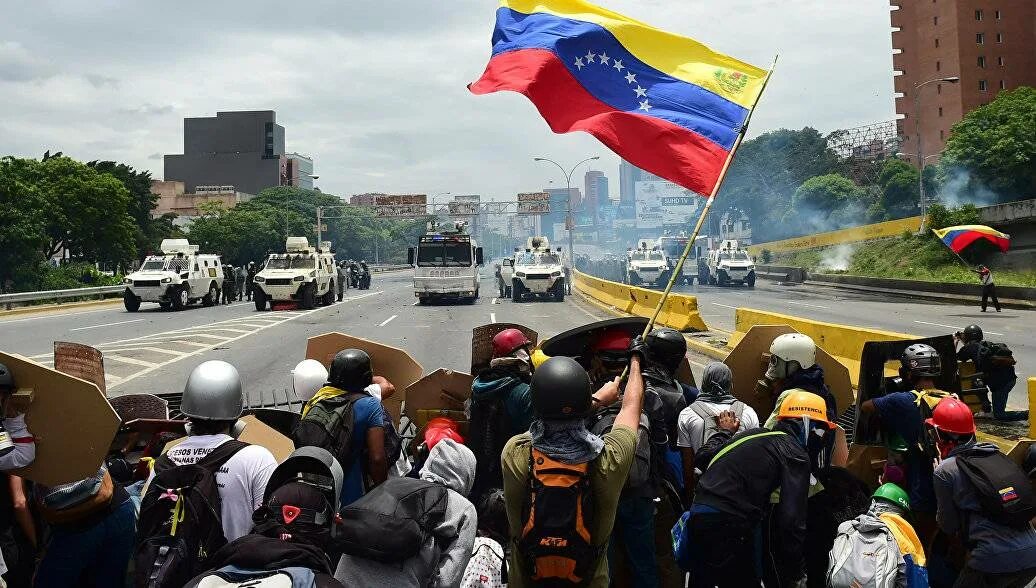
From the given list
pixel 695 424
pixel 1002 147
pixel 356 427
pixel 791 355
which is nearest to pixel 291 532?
pixel 356 427

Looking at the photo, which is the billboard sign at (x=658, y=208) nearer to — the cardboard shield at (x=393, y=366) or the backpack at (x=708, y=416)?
the cardboard shield at (x=393, y=366)

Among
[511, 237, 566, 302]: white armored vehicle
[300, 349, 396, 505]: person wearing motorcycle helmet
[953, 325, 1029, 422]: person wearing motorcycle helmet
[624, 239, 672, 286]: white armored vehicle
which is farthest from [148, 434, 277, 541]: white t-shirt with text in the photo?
[624, 239, 672, 286]: white armored vehicle

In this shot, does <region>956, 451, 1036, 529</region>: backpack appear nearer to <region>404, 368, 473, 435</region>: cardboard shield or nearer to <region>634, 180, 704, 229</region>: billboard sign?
<region>404, 368, 473, 435</region>: cardboard shield

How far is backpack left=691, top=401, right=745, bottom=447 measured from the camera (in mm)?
4191

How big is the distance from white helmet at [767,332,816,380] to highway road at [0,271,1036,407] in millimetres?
7813

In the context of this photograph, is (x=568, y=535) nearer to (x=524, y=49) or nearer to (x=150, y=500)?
(x=150, y=500)

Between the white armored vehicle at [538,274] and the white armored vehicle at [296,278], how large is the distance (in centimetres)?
770

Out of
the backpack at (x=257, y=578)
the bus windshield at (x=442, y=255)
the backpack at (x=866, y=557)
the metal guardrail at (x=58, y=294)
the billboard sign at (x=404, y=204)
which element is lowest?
the metal guardrail at (x=58, y=294)

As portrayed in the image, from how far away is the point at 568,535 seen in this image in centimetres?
298

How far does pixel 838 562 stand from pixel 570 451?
3.92ft

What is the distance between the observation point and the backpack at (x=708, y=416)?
4191 mm

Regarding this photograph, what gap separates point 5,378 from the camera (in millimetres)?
3514

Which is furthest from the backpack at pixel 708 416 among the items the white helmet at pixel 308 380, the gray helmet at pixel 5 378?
the gray helmet at pixel 5 378

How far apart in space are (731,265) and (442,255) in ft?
57.4
